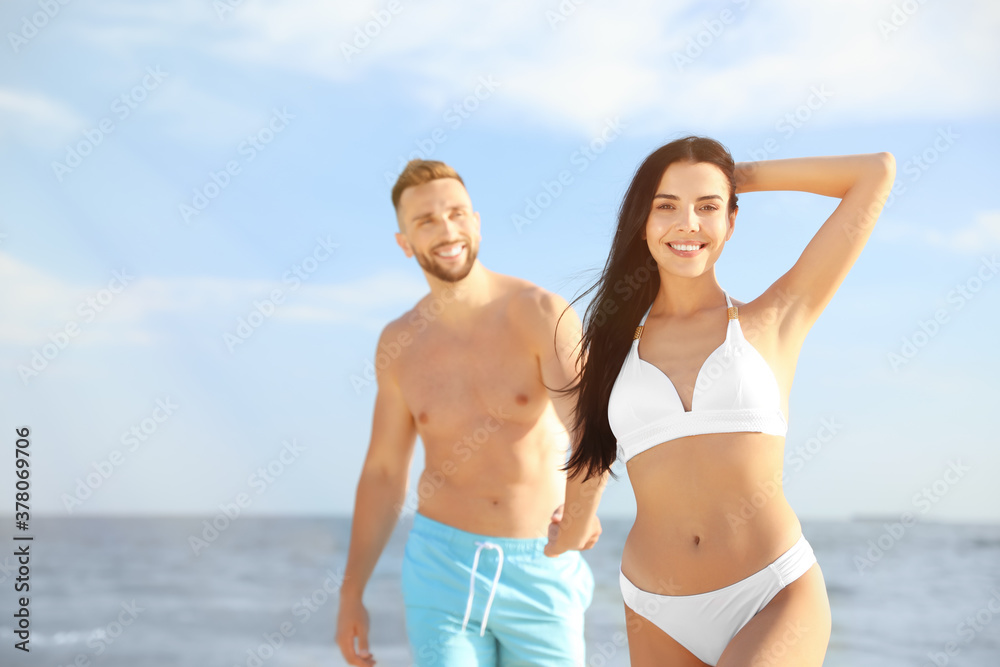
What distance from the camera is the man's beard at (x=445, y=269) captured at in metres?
4.06

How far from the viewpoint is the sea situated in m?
12.8

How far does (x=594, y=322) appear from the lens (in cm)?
293

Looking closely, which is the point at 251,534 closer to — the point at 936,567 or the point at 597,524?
the point at 936,567

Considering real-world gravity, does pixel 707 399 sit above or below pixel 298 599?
above

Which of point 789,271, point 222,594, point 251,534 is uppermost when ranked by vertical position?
point 789,271

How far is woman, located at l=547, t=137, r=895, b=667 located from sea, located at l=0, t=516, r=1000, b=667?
23.2 feet

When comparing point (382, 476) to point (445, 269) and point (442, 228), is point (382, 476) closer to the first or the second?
point (445, 269)

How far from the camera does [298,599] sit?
57.1 feet

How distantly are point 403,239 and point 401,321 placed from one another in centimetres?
41

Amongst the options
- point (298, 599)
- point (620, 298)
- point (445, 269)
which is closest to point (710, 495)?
point (620, 298)

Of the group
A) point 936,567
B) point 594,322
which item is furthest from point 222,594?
point 594,322

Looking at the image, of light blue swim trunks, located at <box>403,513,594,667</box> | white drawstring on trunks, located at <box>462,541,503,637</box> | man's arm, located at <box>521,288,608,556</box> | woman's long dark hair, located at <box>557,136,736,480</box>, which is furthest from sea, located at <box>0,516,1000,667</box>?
woman's long dark hair, located at <box>557,136,736,480</box>

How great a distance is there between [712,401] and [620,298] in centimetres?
52

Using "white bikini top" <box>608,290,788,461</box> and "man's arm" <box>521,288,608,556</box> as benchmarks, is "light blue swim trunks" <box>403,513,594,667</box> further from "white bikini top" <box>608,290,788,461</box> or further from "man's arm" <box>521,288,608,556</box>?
"white bikini top" <box>608,290,788,461</box>
